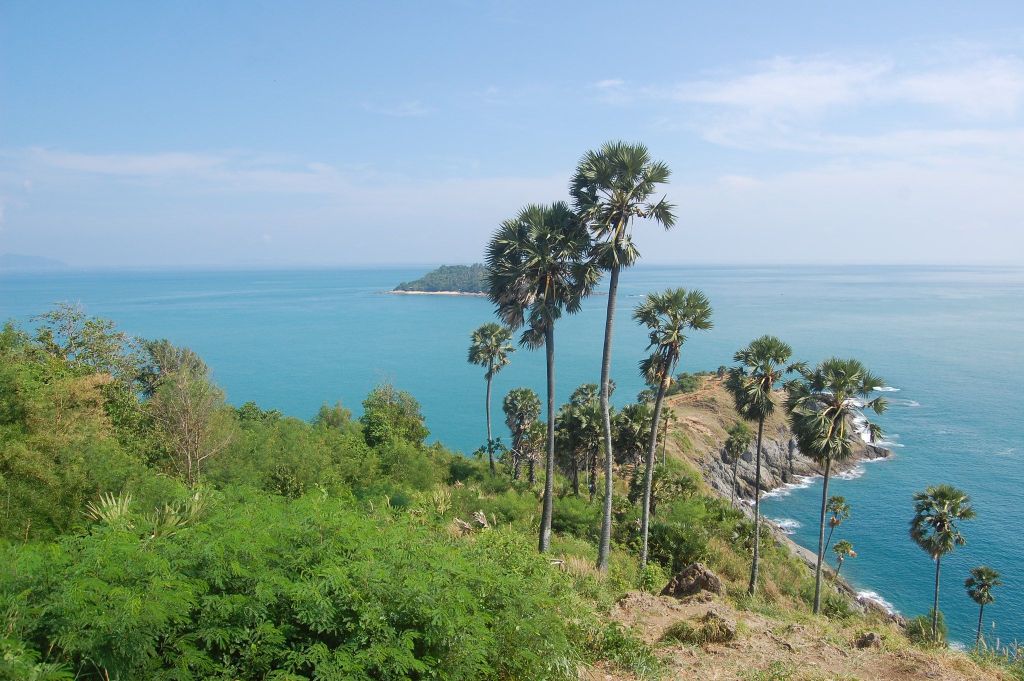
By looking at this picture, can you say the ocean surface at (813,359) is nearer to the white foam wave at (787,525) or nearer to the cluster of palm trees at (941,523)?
the white foam wave at (787,525)

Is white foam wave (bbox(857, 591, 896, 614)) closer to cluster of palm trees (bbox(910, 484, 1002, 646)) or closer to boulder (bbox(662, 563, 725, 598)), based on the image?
cluster of palm trees (bbox(910, 484, 1002, 646))

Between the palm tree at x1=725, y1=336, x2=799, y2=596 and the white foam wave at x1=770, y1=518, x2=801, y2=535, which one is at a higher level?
the palm tree at x1=725, y1=336, x2=799, y2=596

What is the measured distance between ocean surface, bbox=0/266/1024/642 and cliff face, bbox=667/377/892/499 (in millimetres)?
1897

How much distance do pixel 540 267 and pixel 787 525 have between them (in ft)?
113

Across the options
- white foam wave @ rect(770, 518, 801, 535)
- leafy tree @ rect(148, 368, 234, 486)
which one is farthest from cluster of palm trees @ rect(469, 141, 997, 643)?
white foam wave @ rect(770, 518, 801, 535)

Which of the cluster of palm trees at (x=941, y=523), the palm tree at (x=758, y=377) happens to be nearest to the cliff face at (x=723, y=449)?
the cluster of palm trees at (x=941, y=523)

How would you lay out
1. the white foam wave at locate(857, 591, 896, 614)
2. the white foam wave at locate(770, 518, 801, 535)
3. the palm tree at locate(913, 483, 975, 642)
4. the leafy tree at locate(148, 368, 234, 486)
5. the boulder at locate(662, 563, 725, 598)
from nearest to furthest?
the boulder at locate(662, 563, 725, 598) → the leafy tree at locate(148, 368, 234, 486) → the palm tree at locate(913, 483, 975, 642) → the white foam wave at locate(857, 591, 896, 614) → the white foam wave at locate(770, 518, 801, 535)

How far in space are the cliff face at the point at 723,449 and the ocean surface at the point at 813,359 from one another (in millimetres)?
1897

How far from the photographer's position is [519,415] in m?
36.9

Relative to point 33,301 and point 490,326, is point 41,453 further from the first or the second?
point 33,301

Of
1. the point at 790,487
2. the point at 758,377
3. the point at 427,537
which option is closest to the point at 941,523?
the point at 758,377

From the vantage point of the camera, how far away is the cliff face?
4812 cm

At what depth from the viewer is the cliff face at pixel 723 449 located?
4812 cm

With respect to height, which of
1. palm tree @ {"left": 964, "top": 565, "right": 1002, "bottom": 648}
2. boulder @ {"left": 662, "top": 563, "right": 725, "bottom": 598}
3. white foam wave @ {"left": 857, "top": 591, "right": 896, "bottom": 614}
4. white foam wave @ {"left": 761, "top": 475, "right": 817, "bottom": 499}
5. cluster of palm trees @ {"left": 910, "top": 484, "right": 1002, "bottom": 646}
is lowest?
white foam wave @ {"left": 761, "top": 475, "right": 817, "bottom": 499}
